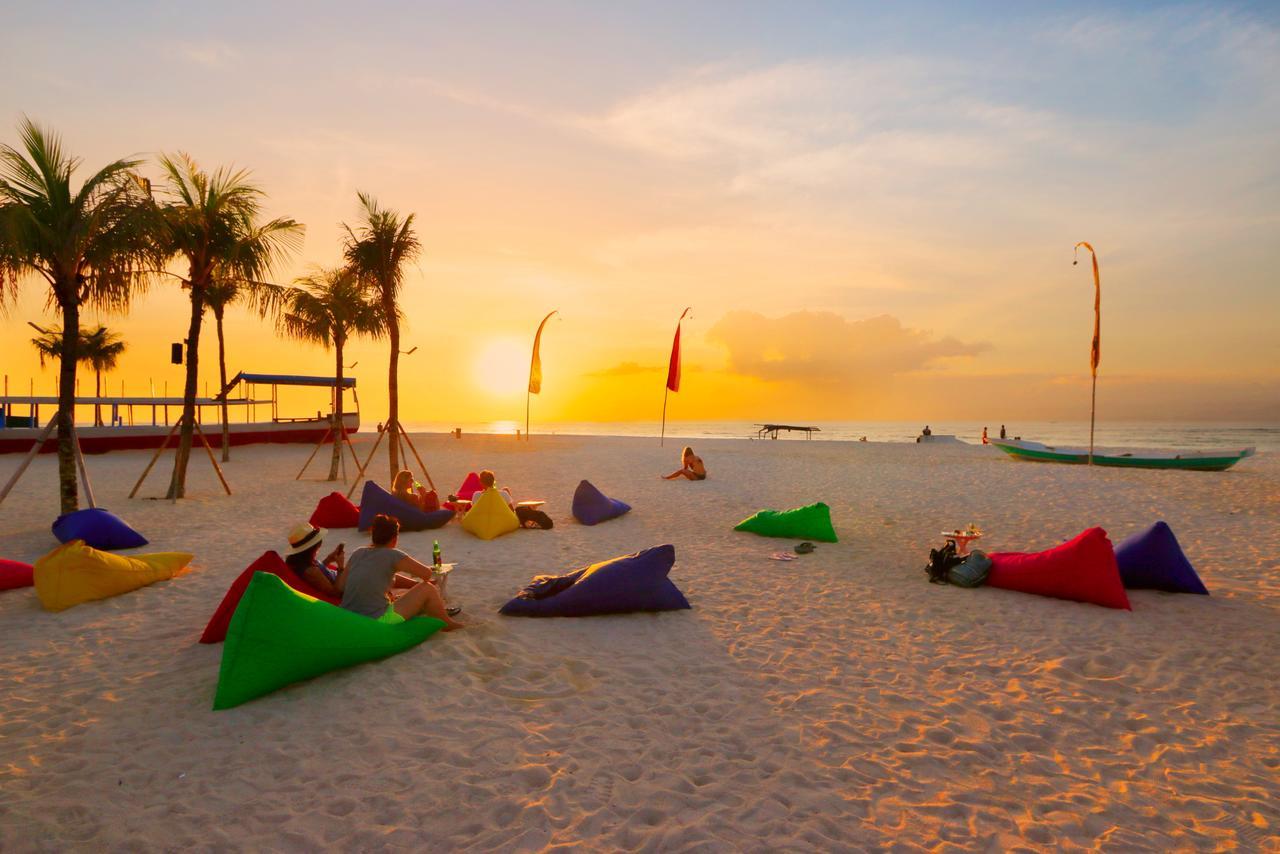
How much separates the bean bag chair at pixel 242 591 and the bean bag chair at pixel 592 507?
20.3ft

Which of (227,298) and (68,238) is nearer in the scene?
(68,238)

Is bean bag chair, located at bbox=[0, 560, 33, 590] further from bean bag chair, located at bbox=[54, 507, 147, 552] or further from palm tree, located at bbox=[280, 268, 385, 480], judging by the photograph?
palm tree, located at bbox=[280, 268, 385, 480]

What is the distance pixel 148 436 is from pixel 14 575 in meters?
25.7

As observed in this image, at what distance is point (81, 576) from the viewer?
6777 millimetres

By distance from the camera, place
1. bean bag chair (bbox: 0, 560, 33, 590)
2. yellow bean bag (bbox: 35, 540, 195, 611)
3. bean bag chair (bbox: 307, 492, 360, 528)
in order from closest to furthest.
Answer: yellow bean bag (bbox: 35, 540, 195, 611)
bean bag chair (bbox: 0, 560, 33, 590)
bean bag chair (bbox: 307, 492, 360, 528)

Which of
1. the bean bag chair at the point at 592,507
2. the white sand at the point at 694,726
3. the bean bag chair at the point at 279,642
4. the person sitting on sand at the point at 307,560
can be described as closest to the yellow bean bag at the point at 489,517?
the bean bag chair at the point at 592,507

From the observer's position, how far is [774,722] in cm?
440

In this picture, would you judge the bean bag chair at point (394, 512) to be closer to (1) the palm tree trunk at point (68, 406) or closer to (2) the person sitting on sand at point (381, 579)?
(1) the palm tree trunk at point (68, 406)

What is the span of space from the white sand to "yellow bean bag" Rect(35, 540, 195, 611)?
0.59ft

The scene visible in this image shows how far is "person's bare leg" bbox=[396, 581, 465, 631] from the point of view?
5.78 metres

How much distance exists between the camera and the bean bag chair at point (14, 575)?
7234 millimetres

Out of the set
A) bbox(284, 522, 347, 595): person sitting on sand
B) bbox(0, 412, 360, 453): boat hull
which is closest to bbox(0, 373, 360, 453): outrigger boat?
bbox(0, 412, 360, 453): boat hull

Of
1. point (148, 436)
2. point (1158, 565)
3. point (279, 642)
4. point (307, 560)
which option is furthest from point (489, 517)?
point (148, 436)

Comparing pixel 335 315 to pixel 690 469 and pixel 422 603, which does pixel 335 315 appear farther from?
pixel 422 603
